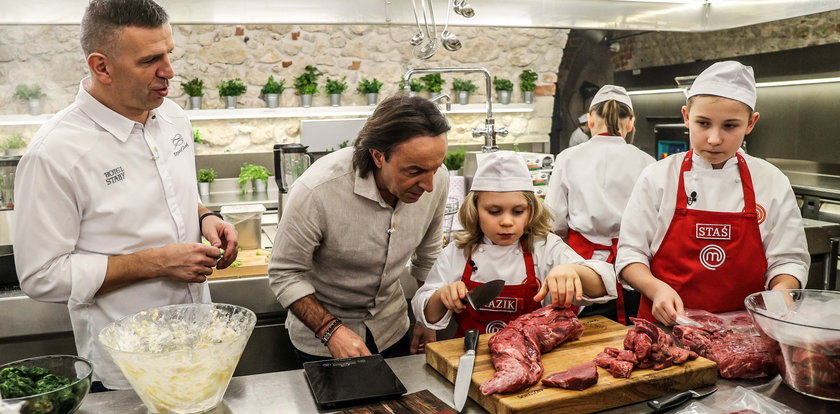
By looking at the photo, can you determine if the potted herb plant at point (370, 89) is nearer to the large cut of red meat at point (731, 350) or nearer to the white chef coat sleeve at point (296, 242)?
the white chef coat sleeve at point (296, 242)

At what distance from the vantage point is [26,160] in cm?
172

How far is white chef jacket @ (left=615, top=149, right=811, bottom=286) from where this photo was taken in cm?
199

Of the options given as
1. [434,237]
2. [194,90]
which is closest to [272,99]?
[194,90]

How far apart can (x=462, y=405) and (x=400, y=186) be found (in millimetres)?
752

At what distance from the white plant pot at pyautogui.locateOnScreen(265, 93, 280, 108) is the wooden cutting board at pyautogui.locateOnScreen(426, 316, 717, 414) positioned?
5.15m

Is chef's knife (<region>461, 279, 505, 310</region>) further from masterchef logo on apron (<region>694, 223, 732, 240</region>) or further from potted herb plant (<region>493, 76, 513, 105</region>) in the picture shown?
potted herb plant (<region>493, 76, 513, 105</region>)

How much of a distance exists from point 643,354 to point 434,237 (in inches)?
41.5

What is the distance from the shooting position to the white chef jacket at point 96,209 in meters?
1.72

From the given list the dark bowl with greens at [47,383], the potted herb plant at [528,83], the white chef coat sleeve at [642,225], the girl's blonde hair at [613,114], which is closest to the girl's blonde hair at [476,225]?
the white chef coat sleeve at [642,225]

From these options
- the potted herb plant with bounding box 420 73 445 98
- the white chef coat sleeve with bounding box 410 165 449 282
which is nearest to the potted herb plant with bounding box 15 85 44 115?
the potted herb plant with bounding box 420 73 445 98

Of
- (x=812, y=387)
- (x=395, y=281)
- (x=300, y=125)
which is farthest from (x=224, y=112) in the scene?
(x=812, y=387)

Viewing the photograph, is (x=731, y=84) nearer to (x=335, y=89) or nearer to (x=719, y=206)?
(x=719, y=206)

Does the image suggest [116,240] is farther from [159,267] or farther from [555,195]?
[555,195]

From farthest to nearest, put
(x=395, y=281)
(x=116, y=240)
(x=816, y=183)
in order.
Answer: (x=816, y=183) → (x=395, y=281) → (x=116, y=240)
